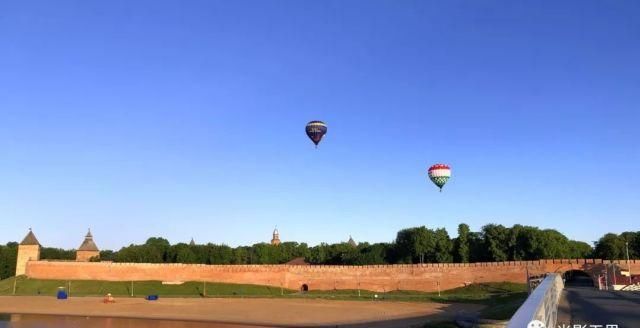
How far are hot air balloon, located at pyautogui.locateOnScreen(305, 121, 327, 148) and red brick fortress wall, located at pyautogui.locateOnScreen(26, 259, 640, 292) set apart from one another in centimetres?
1765

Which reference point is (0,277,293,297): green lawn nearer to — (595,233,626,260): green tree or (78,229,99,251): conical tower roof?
(78,229,99,251): conical tower roof

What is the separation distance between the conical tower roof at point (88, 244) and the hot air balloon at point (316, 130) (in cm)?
4744

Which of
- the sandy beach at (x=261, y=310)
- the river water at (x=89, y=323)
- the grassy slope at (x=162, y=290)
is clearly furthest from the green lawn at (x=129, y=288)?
the river water at (x=89, y=323)

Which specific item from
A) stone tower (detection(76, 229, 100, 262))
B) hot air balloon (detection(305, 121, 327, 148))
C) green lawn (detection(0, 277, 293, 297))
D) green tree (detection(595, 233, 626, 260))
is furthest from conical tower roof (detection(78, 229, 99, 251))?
green tree (detection(595, 233, 626, 260))

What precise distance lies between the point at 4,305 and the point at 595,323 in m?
43.7

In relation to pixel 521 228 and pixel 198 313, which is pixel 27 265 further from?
pixel 521 228

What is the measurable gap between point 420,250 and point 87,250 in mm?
44977

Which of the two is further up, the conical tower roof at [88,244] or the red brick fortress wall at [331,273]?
the conical tower roof at [88,244]

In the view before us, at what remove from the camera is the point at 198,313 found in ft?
111

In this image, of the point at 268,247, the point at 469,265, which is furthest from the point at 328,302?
the point at 268,247

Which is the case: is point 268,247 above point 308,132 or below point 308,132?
below

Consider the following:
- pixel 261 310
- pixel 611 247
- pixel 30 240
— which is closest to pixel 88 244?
pixel 30 240

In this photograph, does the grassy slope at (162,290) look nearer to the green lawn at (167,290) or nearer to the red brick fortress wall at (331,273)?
the green lawn at (167,290)

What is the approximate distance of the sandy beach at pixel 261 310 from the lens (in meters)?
29.5
